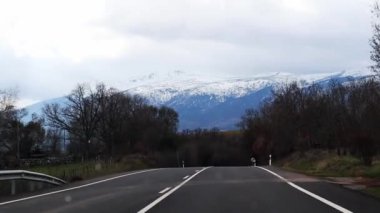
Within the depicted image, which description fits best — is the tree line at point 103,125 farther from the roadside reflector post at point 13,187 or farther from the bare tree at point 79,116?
the roadside reflector post at point 13,187

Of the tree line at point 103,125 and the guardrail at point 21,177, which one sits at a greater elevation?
the tree line at point 103,125

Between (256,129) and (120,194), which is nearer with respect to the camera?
(120,194)

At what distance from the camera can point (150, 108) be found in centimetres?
12381

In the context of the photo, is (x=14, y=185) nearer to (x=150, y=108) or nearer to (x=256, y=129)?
(x=256, y=129)

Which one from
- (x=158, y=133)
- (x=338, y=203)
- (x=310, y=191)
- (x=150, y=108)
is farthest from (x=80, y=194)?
(x=150, y=108)

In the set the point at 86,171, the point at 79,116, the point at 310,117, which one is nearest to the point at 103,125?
the point at 79,116

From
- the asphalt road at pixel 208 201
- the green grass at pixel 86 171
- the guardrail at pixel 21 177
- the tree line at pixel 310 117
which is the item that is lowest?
the asphalt road at pixel 208 201

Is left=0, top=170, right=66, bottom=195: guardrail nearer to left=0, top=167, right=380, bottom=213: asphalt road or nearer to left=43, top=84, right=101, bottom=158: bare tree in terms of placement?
left=0, top=167, right=380, bottom=213: asphalt road

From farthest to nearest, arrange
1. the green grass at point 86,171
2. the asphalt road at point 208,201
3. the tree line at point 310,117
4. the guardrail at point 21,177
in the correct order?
the tree line at point 310,117, the green grass at point 86,171, the guardrail at point 21,177, the asphalt road at point 208,201

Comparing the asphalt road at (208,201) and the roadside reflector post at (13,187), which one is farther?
the roadside reflector post at (13,187)

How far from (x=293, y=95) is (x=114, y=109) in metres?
39.8

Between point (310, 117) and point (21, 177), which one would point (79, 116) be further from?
point (21, 177)

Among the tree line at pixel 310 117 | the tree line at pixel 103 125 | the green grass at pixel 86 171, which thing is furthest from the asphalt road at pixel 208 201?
the tree line at pixel 103 125

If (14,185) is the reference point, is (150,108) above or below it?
above
